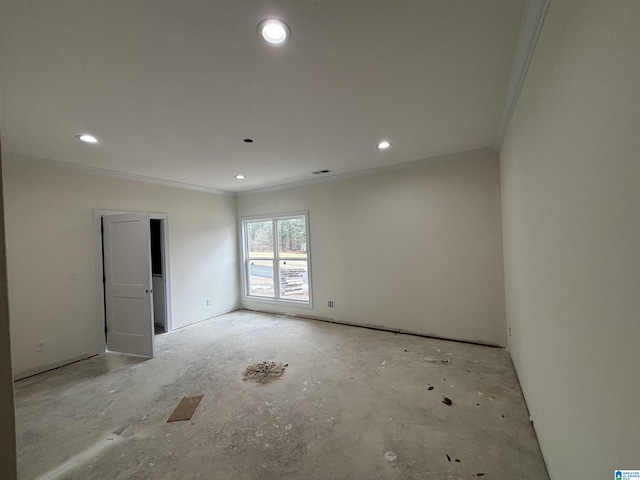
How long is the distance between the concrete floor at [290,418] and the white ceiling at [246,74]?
8.55 feet

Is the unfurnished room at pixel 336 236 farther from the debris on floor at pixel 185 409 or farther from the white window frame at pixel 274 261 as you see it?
the white window frame at pixel 274 261

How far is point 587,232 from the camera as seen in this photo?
39.5 inches

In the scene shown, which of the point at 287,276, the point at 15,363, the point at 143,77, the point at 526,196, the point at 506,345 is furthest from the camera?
the point at 287,276

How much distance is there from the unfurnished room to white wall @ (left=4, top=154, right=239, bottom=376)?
3 cm

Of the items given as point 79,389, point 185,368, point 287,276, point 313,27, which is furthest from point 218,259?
point 313,27

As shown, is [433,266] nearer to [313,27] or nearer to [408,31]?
[408,31]

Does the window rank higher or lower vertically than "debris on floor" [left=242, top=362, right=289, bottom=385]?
higher

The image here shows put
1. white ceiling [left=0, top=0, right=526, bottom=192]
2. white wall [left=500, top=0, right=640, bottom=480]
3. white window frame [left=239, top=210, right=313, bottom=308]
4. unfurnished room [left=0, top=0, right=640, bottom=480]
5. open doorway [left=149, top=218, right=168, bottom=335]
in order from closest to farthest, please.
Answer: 1. white wall [left=500, top=0, right=640, bottom=480]
2. unfurnished room [left=0, top=0, right=640, bottom=480]
3. white ceiling [left=0, top=0, right=526, bottom=192]
4. open doorway [left=149, top=218, right=168, bottom=335]
5. white window frame [left=239, top=210, right=313, bottom=308]

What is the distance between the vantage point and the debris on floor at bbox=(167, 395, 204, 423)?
87.4 inches

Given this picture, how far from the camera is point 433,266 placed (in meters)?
3.75

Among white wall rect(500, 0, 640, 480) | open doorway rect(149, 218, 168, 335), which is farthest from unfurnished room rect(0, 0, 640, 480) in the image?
open doorway rect(149, 218, 168, 335)

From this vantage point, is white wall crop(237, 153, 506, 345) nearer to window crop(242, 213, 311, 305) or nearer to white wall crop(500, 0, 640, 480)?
window crop(242, 213, 311, 305)

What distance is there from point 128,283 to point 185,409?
2.15 metres

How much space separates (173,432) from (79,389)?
153 centimetres
